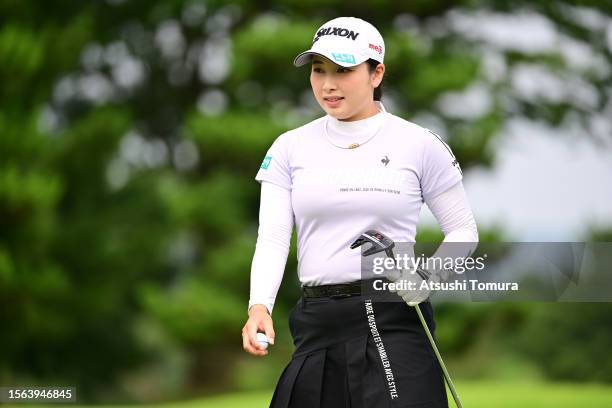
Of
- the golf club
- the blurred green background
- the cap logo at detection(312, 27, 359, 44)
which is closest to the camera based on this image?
the golf club

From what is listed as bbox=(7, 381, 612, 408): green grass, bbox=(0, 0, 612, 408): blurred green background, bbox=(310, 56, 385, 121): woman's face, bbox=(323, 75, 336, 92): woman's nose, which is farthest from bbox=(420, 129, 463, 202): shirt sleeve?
bbox=(0, 0, 612, 408): blurred green background

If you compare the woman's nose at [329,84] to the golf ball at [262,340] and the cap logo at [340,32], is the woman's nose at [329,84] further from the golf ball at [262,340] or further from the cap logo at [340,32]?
the golf ball at [262,340]

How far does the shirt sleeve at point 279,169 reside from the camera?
3.97m

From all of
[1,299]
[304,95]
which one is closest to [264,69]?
[304,95]

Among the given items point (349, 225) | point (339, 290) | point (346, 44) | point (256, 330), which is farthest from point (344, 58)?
point (256, 330)

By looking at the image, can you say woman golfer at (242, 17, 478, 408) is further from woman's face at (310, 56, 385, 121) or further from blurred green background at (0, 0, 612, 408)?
blurred green background at (0, 0, 612, 408)

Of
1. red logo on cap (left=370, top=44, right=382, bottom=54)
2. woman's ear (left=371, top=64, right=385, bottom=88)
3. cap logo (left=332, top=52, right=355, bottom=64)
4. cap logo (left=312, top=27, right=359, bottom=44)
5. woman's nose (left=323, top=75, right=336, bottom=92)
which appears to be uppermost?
cap logo (left=312, top=27, right=359, bottom=44)

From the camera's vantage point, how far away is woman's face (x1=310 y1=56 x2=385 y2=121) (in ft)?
12.6

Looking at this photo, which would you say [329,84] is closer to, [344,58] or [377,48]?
[344,58]

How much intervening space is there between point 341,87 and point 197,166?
17.9m

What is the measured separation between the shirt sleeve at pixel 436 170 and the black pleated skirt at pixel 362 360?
1.37 feet

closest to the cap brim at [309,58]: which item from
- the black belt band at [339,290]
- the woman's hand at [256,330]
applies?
the black belt band at [339,290]

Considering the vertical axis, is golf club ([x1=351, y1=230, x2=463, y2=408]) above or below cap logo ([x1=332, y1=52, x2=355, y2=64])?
below

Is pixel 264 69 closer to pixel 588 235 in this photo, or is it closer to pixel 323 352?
pixel 588 235
